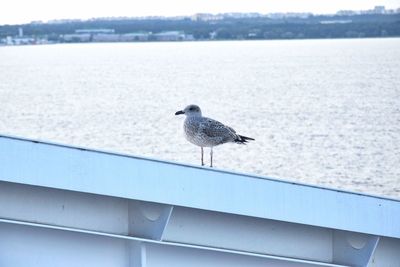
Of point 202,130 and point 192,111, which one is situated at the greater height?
point 192,111

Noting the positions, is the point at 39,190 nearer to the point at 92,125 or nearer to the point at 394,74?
the point at 92,125

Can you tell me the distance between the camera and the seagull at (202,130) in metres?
7.54

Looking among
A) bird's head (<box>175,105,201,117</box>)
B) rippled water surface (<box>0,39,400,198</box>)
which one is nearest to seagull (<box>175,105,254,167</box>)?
bird's head (<box>175,105,201,117</box>)

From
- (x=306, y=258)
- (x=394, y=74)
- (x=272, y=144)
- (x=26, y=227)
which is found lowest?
(x=394, y=74)

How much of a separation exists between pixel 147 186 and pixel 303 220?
0.90 metres

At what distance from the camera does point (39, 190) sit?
187 inches

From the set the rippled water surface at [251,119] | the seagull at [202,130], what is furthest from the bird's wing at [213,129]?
the rippled water surface at [251,119]

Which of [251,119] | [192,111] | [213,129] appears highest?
[192,111]

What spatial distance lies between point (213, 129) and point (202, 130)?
0.10 m

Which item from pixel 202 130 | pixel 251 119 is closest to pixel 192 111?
pixel 202 130

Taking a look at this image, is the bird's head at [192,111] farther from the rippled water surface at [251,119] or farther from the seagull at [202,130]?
the rippled water surface at [251,119]

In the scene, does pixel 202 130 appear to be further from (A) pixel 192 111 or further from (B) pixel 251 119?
(B) pixel 251 119

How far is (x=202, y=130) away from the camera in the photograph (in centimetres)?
754

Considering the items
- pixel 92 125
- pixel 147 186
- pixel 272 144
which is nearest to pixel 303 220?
pixel 147 186
